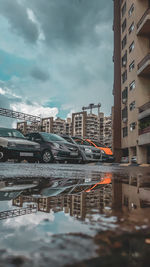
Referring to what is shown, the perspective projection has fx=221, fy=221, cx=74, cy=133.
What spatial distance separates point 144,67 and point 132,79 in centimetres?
488

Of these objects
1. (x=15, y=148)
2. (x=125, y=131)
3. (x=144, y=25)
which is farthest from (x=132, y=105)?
(x=15, y=148)

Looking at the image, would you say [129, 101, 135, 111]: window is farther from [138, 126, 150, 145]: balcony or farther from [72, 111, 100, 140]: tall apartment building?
[72, 111, 100, 140]: tall apartment building

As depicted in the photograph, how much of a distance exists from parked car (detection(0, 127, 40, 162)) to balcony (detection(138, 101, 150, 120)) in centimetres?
1583

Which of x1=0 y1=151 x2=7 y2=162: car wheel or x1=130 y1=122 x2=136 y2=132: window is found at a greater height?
x1=130 y1=122 x2=136 y2=132: window

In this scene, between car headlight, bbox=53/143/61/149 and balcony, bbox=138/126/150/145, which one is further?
balcony, bbox=138/126/150/145

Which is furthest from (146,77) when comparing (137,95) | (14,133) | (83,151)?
(14,133)

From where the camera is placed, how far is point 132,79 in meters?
27.2

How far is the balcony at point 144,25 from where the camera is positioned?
70.3 ft

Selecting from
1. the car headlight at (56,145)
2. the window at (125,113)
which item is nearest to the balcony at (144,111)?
the window at (125,113)

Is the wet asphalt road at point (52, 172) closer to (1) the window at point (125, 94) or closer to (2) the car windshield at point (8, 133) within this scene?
(2) the car windshield at point (8, 133)

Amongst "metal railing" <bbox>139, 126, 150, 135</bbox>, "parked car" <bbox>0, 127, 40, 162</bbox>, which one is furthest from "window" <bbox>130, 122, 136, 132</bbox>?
"parked car" <bbox>0, 127, 40, 162</bbox>

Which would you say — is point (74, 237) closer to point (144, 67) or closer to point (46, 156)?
point (46, 156)

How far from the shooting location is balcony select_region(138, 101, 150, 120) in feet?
72.8

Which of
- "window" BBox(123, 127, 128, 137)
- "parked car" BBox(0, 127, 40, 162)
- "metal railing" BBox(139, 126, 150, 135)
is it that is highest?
"window" BBox(123, 127, 128, 137)
